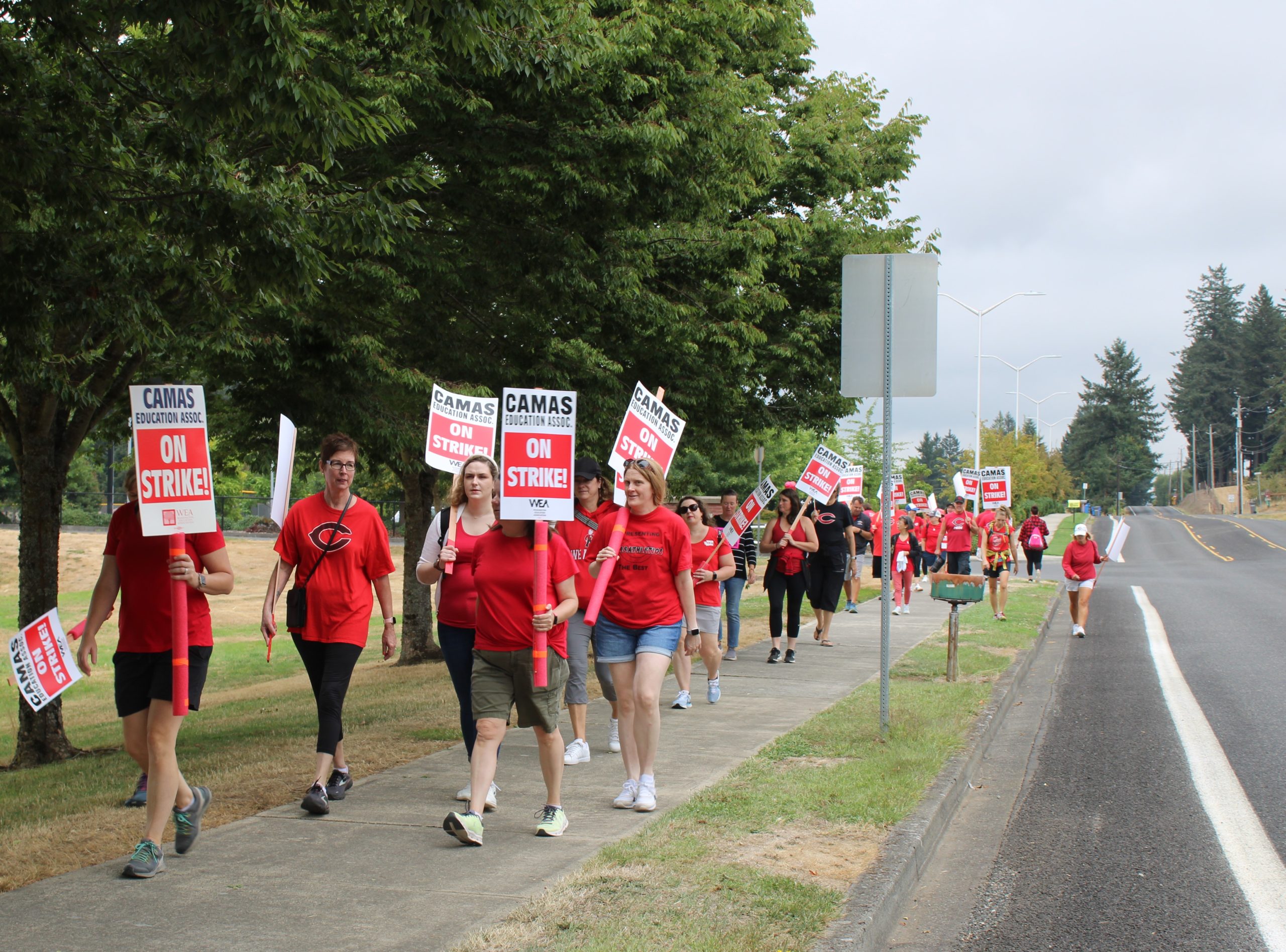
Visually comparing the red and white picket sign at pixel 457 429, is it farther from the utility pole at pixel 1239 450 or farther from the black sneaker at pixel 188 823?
the utility pole at pixel 1239 450

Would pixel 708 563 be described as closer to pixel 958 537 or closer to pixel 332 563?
pixel 332 563

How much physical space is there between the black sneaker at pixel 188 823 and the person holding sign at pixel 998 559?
14.5 meters

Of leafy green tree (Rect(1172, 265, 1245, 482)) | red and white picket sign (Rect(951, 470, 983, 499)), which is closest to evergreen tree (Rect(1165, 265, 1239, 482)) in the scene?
leafy green tree (Rect(1172, 265, 1245, 482))

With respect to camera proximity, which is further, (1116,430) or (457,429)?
(1116,430)

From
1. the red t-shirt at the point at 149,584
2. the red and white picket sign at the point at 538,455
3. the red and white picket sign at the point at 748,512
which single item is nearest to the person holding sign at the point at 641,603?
the red and white picket sign at the point at 538,455

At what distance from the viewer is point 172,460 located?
546cm

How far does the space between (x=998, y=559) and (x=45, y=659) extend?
49.8 feet

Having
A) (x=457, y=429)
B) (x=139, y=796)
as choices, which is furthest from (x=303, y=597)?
(x=457, y=429)

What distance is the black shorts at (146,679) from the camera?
5410 mm

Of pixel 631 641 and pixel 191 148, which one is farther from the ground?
pixel 191 148

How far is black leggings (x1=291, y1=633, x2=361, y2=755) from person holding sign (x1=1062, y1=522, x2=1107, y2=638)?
1295cm

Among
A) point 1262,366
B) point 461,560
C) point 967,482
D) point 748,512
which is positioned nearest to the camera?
point 461,560

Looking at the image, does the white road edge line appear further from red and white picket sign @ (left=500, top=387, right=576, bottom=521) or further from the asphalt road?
red and white picket sign @ (left=500, top=387, right=576, bottom=521)

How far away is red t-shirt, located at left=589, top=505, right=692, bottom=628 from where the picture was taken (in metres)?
6.71
